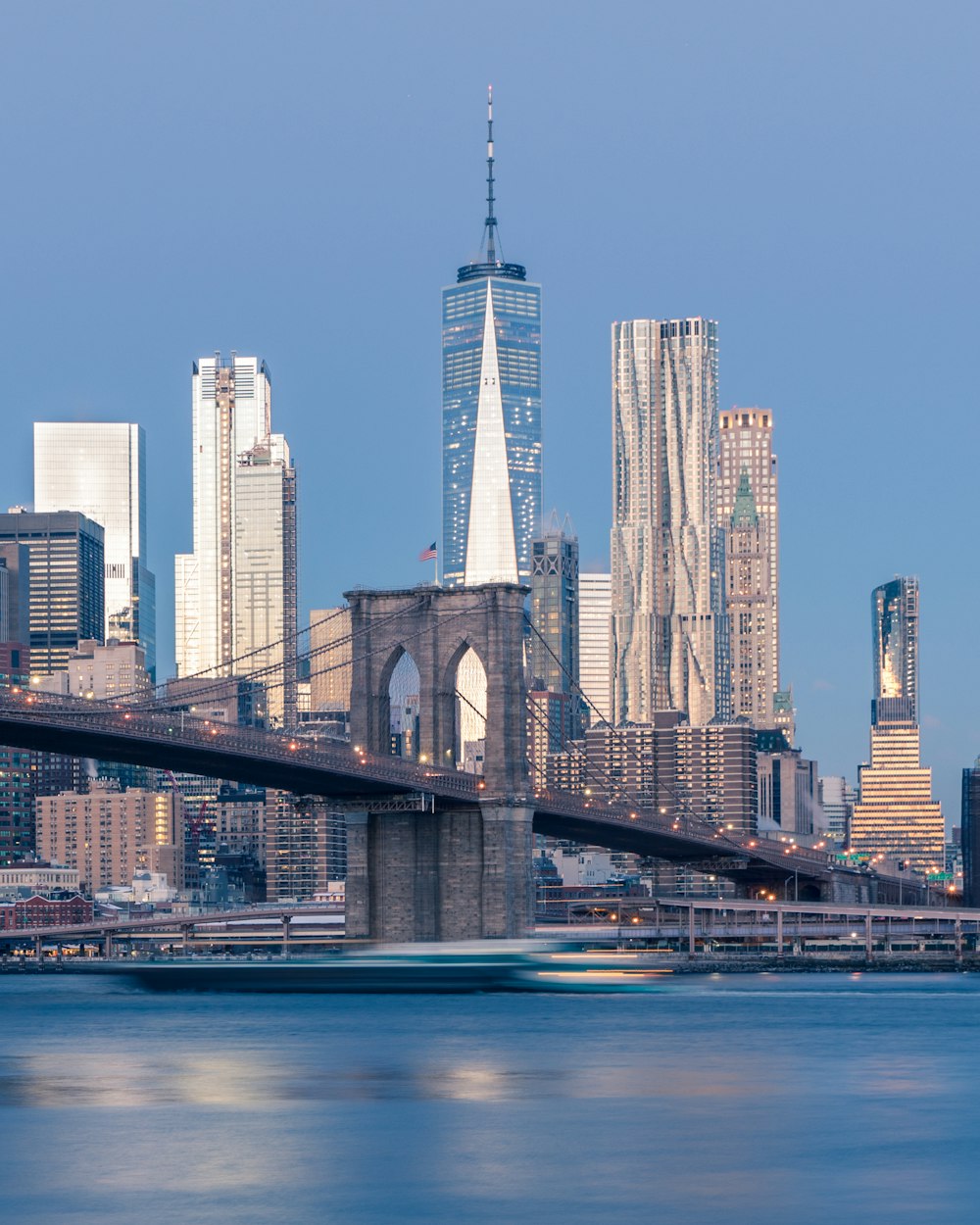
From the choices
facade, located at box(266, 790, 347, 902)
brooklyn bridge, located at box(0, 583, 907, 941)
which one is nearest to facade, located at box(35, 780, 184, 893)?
facade, located at box(266, 790, 347, 902)

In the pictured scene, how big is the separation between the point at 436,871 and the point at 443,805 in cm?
223

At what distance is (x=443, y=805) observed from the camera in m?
81.2

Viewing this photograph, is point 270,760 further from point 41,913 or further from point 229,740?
point 41,913

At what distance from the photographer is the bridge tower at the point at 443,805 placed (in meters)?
80.4

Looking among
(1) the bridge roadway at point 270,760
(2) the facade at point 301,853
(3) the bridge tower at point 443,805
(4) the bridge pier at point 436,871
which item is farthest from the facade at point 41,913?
(4) the bridge pier at point 436,871

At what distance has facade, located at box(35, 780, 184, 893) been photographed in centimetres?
19338

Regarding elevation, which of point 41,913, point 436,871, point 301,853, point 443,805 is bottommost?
point 41,913

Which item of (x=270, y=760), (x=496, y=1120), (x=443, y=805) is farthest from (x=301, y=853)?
(x=496, y=1120)

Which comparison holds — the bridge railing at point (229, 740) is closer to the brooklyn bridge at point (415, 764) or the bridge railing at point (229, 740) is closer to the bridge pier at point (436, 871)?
the brooklyn bridge at point (415, 764)

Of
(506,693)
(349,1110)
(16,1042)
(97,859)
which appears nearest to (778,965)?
(506,693)

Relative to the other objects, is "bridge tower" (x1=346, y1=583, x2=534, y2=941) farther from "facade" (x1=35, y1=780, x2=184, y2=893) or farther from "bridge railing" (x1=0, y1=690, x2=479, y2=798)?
"facade" (x1=35, y1=780, x2=184, y2=893)

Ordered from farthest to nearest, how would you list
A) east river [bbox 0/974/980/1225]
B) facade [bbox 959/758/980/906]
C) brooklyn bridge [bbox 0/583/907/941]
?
facade [bbox 959/758/980/906] → brooklyn bridge [bbox 0/583/907/941] → east river [bbox 0/974/980/1225]

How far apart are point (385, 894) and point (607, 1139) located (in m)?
51.6

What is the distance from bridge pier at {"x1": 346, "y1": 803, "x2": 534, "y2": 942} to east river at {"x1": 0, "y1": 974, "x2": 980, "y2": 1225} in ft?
80.7
